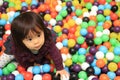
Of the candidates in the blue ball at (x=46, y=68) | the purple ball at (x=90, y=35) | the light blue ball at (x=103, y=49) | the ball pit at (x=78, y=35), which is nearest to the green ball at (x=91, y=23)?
the ball pit at (x=78, y=35)

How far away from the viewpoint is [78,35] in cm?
179

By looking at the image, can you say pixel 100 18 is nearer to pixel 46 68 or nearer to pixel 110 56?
pixel 110 56

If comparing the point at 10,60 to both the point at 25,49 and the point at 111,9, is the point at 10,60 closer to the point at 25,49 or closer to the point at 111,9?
the point at 25,49

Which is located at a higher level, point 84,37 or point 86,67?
point 84,37

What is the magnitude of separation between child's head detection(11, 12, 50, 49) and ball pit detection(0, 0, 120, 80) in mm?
254

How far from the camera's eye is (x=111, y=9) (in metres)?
1.93

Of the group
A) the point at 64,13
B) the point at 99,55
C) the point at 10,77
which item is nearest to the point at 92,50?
the point at 99,55

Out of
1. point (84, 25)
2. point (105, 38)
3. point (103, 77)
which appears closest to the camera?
point (103, 77)

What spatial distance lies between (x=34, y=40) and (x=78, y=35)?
0.50 meters

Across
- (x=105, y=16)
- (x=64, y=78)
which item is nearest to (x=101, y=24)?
(x=105, y=16)

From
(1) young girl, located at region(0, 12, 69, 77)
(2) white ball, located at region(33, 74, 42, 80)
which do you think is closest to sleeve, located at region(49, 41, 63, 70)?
(1) young girl, located at region(0, 12, 69, 77)

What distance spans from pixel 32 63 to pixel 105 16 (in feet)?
2.07

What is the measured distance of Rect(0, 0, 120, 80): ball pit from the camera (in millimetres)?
1578

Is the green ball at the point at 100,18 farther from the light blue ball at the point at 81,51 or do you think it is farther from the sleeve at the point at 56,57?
the sleeve at the point at 56,57
